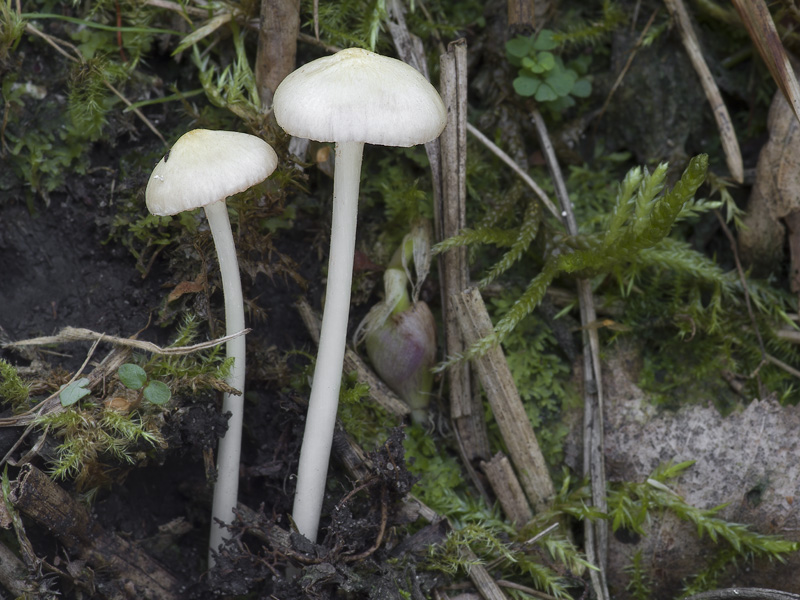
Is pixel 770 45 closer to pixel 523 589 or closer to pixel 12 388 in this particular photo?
pixel 523 589

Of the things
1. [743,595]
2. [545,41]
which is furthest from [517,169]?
[743,595]

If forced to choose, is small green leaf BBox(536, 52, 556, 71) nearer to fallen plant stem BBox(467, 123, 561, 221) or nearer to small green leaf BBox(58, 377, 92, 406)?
fallen plant stem BBox(467, 123, 561, 221)

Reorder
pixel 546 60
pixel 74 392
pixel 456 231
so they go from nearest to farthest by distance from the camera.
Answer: pixel 74 392 < pixel 456 231 < pixel 546 60

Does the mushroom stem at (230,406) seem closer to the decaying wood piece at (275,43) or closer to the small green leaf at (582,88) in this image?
the decaying wood piece at (275,43)

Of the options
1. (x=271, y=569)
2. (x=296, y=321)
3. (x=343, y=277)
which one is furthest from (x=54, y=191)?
(x=271, y=569)

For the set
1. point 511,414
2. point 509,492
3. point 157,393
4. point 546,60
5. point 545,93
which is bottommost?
point 509,492

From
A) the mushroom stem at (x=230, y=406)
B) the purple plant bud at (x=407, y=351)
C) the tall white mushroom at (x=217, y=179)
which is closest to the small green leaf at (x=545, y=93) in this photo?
the purple plant bud at (x=407, y=351)

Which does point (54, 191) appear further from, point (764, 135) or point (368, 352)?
point (764, 135)
